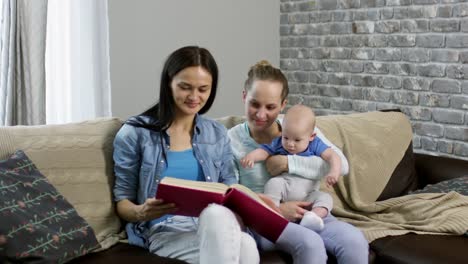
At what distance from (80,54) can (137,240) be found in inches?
81.0

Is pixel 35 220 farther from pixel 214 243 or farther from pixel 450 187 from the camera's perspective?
pixel 450 187

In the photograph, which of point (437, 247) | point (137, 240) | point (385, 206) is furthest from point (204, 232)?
point (385, 206)

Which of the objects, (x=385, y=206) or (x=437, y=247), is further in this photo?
(x=385, y=206)

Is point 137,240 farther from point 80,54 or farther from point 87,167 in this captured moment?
point 80,54

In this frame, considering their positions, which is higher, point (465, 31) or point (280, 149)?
point (465, 31)

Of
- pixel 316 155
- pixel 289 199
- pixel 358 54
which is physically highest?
pixel 358 54

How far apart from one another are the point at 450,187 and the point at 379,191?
31 cm

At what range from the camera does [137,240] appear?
2273 mm

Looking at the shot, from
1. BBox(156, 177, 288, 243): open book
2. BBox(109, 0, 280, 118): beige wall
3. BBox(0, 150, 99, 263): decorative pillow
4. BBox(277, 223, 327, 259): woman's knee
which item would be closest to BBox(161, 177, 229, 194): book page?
BBox(156, 177, 288, 243): open book

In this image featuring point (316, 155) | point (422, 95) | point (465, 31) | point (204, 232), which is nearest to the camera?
point (204, 232)

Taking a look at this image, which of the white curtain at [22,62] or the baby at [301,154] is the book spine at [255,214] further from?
the white curtain at [22,62]

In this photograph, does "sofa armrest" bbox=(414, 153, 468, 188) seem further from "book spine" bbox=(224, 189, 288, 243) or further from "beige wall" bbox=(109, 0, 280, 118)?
"beige wall" bbox=(109, 0, 280, 118)

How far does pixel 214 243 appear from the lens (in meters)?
1.90

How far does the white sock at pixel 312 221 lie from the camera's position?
2232 mm
